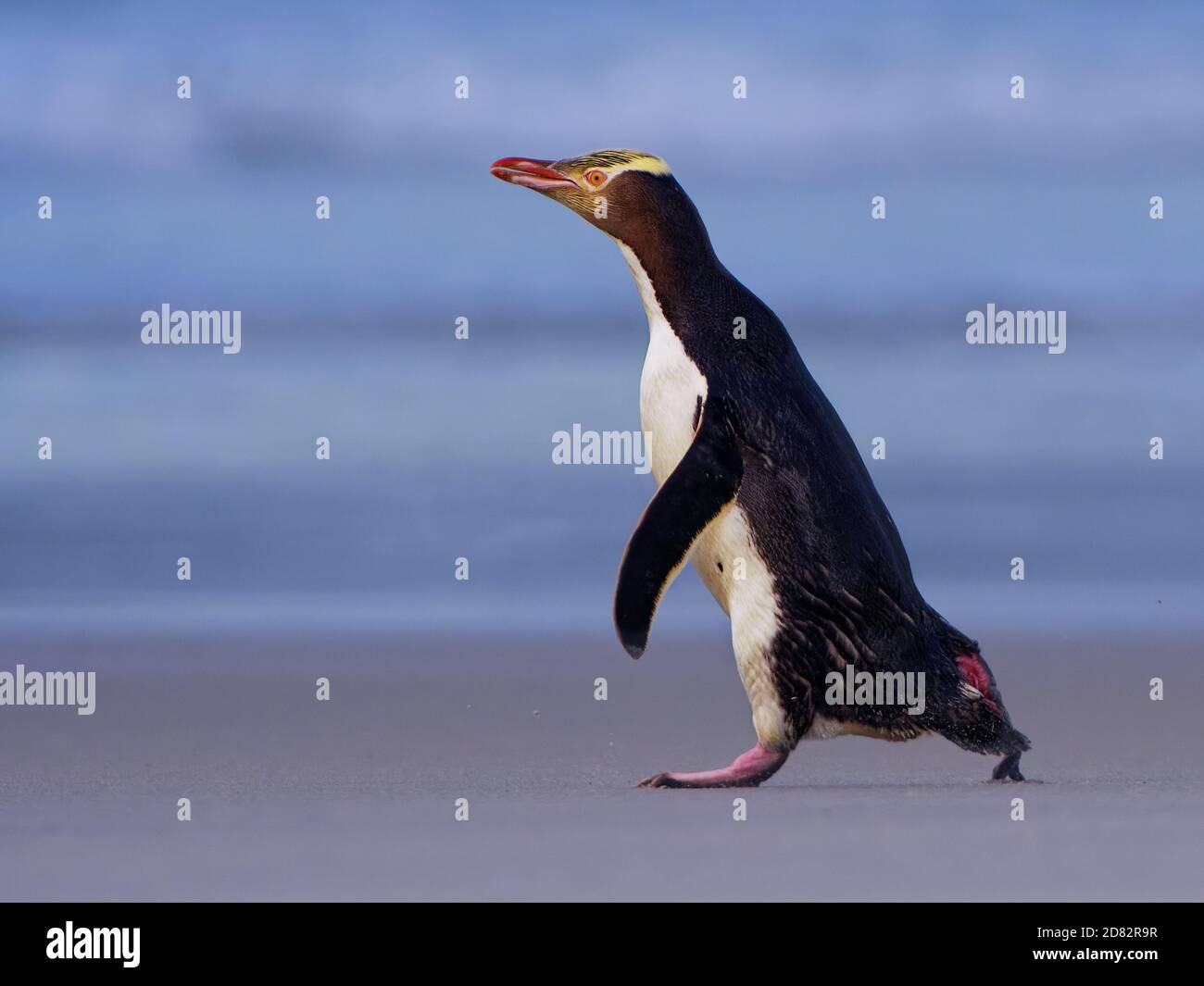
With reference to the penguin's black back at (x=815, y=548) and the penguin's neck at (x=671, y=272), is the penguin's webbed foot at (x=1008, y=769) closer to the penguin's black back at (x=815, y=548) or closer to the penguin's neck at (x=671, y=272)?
the penguin's black back at (x=815, y=548)

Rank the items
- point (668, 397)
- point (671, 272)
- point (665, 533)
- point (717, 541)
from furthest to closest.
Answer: point (671, 272), point (668, 397), point (717, 541), point (665, 533)

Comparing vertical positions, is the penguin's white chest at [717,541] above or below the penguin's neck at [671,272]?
below

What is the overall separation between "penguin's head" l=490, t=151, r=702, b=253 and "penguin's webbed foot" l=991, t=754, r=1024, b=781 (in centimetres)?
214

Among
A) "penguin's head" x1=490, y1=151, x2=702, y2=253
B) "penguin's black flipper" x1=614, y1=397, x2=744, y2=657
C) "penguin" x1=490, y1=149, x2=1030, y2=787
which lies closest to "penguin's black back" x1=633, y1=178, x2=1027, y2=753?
"penguin" x1=490, y1=149, x2=1030, y2=787

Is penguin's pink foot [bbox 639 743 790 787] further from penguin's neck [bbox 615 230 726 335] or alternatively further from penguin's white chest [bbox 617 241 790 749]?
penguin's neck [bbox 615 230 726 335]

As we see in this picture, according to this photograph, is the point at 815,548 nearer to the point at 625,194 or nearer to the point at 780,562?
the point at 780,562

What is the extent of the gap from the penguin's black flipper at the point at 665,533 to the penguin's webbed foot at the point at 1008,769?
131 centimetres

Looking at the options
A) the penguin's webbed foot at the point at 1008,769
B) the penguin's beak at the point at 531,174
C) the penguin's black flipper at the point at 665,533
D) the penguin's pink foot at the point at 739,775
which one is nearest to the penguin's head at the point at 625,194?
the penguin's beak at the point at 531,174

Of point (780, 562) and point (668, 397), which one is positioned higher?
point (668, 397)

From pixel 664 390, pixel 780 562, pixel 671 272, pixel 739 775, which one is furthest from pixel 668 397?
pixel 739 775

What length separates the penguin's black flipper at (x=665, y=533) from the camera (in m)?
6.12

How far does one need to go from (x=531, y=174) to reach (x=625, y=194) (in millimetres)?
430

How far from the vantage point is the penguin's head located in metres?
6.54

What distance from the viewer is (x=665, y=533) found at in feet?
20.1
